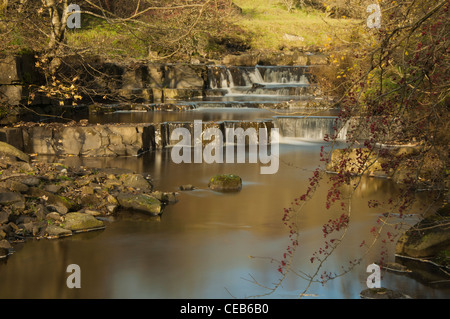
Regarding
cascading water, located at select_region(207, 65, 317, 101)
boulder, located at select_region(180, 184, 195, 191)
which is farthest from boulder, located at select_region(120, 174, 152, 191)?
cascading water, located at select_region(207, 65, 317, 101)

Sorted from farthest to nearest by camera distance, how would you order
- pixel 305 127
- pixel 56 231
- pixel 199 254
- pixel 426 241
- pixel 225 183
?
pixel 305 127, pixel 225 183, pixel 56 231, pixel 199 254, pixel 426 241

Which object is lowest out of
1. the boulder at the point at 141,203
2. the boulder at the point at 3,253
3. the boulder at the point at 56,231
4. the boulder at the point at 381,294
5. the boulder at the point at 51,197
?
the boulder at the point at 381,294

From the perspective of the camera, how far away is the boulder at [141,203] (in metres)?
9.77

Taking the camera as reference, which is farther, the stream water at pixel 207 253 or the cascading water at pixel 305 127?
the cascading water at pixel 305 127

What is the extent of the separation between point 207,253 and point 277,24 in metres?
28.5

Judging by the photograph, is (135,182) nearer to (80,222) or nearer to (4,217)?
(80,222)

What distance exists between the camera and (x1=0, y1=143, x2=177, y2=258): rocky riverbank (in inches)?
336

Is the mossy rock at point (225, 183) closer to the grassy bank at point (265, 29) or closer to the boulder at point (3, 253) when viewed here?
the boulder at point (3, 253)

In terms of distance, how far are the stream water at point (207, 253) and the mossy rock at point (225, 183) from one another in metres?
0.20

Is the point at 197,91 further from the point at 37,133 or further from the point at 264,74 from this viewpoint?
the point at 37,133

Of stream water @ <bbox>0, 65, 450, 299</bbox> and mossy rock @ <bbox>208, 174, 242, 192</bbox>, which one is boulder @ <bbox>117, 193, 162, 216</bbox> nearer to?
stream water @ <bbox>0, 65, 450, 299</bbox>

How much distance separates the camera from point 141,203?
9.83 m

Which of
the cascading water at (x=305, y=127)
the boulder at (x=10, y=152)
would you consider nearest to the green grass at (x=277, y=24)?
the cascading water at (x=305, y=127)

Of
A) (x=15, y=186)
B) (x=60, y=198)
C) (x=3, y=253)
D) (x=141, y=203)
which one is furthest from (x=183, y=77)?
(x=3, y=253)
